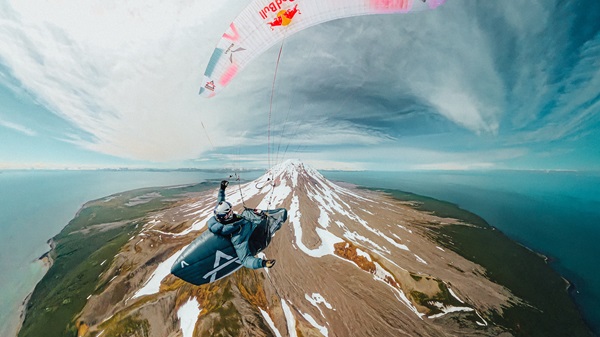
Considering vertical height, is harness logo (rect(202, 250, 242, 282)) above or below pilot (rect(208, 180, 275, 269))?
below

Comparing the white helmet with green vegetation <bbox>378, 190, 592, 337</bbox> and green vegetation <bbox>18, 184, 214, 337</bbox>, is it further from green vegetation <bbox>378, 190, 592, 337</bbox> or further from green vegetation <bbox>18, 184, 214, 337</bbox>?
green vegetation <bbox>378, 190, 592, 337</bbox>

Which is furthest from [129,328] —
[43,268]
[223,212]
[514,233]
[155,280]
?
[514,233]

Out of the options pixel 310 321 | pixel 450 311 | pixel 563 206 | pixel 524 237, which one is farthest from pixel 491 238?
pixel 563 206

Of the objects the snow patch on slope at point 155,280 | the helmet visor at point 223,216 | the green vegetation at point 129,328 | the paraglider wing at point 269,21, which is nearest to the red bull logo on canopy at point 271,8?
the paraglider wing at point 269,21

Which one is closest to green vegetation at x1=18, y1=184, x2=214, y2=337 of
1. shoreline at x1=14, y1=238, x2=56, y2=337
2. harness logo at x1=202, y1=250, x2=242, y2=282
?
shoreline at x1=14, y1=238, x2=56, y2=337

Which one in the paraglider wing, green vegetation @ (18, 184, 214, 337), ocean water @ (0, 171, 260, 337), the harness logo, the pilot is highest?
the paraglider wing
